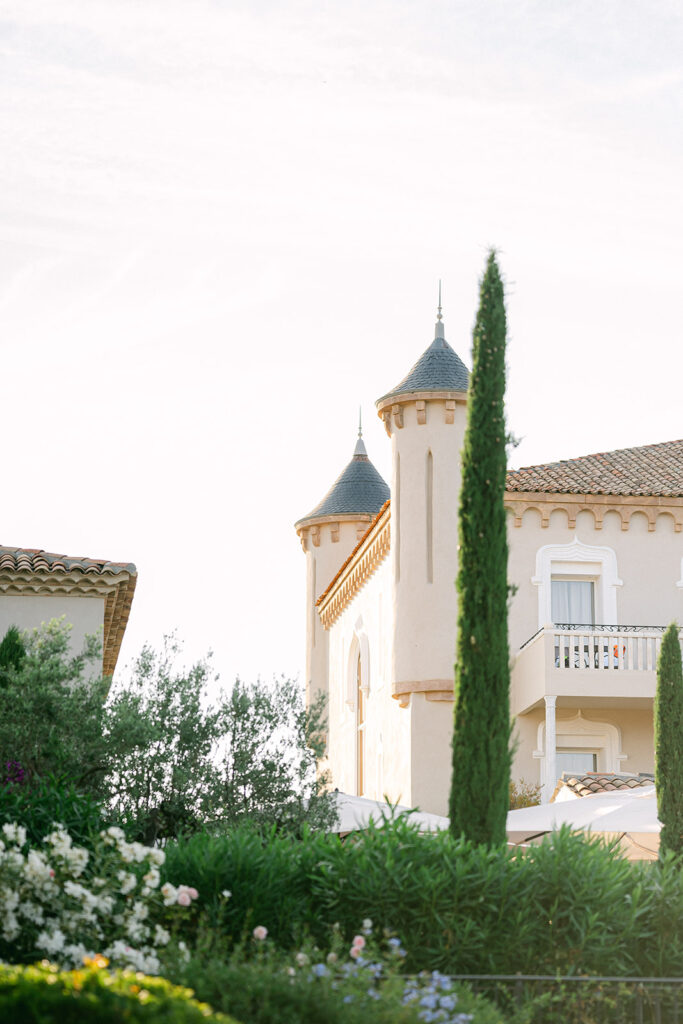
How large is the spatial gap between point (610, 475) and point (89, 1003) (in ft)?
84.4

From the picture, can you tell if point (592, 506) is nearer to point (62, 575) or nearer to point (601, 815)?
point (601, 815)

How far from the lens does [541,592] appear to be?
28906mm

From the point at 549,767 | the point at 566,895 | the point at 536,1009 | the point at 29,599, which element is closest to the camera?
the point at 536,1009

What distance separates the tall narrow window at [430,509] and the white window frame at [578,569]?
7.46 feet

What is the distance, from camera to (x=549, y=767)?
25.9 metres

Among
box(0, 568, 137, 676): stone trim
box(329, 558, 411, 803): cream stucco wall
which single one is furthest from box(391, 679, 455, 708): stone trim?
box(0, 568, 137, 676): stone trim

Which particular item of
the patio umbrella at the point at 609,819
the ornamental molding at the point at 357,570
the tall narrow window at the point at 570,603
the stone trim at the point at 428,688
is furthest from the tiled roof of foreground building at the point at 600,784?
the ornamental molding at the point at 357,570

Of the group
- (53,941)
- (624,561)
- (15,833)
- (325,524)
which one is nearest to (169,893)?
(53,941)

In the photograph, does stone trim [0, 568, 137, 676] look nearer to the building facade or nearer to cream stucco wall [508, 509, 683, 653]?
the building facade

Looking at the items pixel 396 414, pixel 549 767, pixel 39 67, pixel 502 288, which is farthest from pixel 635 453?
pixel 39 67

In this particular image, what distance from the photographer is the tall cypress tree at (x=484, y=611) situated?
43.9ft

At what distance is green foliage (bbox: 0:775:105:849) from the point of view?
437 inches

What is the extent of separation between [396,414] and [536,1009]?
2083 cm

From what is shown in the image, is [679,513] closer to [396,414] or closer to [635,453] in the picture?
[635,453]
